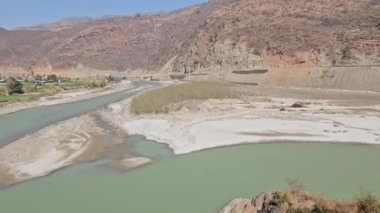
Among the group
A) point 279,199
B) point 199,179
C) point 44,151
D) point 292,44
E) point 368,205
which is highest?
point 368,205

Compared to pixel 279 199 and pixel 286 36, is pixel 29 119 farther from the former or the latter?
pixel 286 36

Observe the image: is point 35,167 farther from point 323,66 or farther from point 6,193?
point 323,66

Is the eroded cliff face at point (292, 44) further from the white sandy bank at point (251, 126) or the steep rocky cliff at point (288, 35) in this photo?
the white sandy bank at point (251, 126)

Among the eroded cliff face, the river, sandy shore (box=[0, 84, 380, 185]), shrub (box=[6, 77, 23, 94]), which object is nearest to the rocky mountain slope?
the eroded cliff face

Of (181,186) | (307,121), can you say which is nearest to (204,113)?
(307,121)

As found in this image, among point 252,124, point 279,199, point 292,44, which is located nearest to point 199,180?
point 279,199
